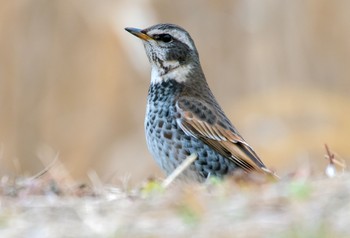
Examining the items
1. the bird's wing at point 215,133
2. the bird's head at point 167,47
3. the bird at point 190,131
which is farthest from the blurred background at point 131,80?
the bird's wing at point 215,133

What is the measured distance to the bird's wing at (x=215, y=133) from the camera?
333 inches

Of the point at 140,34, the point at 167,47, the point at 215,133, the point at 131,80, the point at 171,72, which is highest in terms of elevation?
the point at 140,34

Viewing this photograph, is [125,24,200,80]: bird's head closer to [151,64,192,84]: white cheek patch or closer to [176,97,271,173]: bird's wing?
[151,64,192,84]: white cheek patch

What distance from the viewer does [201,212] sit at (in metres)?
5.57

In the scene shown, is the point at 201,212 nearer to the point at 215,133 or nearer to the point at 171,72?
the point at 215,133

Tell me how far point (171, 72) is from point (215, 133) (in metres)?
0.85

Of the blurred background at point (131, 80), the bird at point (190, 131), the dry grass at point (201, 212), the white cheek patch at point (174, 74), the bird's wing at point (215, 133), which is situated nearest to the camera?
the dry grass at point (201, 212)

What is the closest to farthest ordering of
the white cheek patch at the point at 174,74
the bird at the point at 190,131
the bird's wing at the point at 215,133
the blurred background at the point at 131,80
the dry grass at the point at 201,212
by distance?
the dry grass at the point at 201,212 < the bird at the point at 190,131 < the bird's wing at the point at 215,133 < the white cheek patch at the point at 174,74 < the blurred background at the point at 131,80

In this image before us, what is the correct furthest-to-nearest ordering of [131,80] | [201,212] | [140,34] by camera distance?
1. [131,80]
2. [140,34]
3. [201,212]

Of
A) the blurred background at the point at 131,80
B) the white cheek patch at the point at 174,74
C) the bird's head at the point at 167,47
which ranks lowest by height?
the blurred background at the point at 131,80

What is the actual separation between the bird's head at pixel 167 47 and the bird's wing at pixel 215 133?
64cm

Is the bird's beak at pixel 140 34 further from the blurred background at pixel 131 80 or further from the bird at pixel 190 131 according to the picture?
the blurred background at pixel 131 80

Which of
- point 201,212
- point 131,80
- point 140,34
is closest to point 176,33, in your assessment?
point 140,34

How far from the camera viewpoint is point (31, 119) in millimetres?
12930
